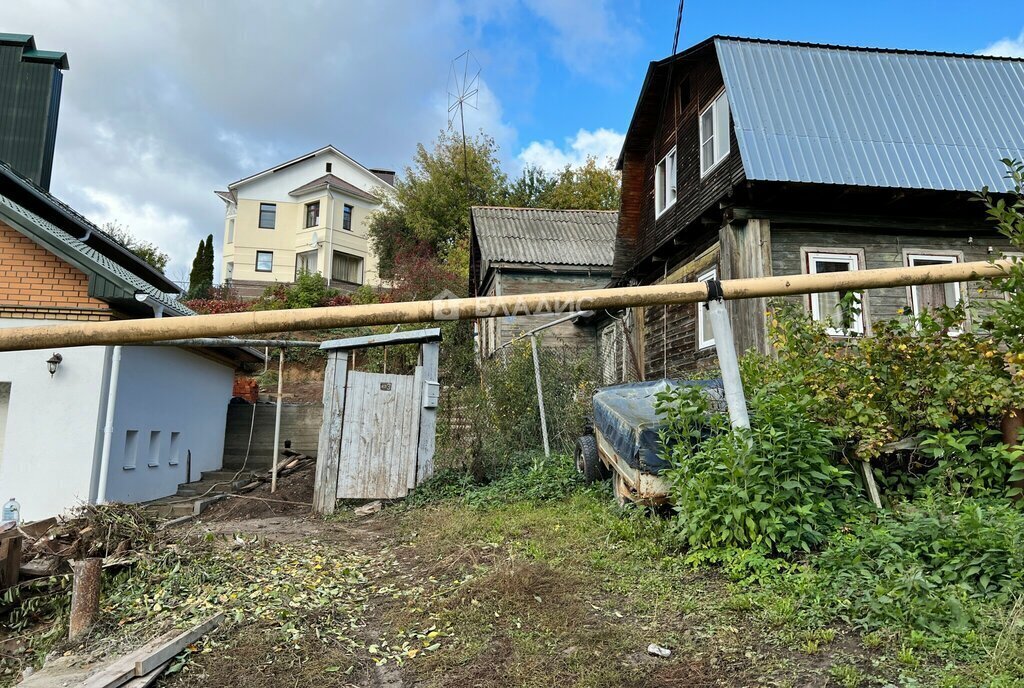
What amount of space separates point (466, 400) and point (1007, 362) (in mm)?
6892

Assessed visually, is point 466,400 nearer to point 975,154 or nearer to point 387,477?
point 387,477

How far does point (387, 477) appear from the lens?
941cm

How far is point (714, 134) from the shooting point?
38.3 ft

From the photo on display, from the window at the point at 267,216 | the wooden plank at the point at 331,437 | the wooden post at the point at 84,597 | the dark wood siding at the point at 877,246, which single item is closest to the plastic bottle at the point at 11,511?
the wooden plank at the point at 331,437

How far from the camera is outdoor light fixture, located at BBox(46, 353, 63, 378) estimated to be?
29.1 feet

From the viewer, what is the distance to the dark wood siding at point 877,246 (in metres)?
10.6

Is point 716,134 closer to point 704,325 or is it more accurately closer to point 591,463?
point 704,325

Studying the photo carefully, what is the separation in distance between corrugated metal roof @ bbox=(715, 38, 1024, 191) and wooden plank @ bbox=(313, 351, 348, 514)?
21.9 feet

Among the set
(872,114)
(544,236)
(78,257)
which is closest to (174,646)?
(78,257)

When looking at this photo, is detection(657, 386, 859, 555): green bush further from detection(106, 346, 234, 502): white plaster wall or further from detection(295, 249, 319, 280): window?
detection(295, 249, 319, 280): window

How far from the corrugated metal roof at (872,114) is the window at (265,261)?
109 feet

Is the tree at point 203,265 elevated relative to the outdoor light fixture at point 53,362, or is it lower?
elevated

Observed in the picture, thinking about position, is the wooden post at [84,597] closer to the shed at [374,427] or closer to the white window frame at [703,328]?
the shed at [374,427]

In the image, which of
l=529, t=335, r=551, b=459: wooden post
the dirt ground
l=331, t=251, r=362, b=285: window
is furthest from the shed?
l=331, t=251, r=362, b=285: window
